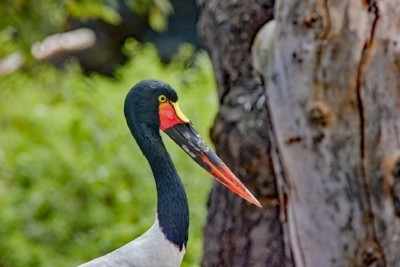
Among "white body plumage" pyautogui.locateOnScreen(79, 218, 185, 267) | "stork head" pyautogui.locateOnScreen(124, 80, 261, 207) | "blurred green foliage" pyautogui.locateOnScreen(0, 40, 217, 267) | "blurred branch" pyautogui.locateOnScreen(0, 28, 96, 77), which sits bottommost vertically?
"blurred green foliage" pyautogui.locateOnScreen(0, 40, 217, 267)

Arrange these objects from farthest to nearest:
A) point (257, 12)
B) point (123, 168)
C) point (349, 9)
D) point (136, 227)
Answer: point (123, 168) → point (136, 227) → point (257, 12) → point (349, 9)

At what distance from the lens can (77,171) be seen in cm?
772

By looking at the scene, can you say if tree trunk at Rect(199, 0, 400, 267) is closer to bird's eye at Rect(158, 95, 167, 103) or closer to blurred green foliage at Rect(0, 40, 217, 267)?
bird's eye at Rect(158, 95, 167, 103)

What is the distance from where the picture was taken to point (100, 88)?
29.2 ft

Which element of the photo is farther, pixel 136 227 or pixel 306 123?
pixel 136 227

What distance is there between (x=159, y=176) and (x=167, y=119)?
0.19 meters

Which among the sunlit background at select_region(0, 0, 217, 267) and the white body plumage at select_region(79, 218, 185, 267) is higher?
the white body plumage at select_region(79, 218, 185, 267)

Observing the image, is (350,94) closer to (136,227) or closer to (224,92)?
(224,92)

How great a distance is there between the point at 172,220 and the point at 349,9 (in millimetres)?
975

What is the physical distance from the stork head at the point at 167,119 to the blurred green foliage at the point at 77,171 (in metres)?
3.17

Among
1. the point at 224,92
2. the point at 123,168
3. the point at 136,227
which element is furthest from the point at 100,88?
the point at 224,92

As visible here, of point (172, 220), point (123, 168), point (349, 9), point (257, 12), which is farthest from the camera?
point (123, 168)

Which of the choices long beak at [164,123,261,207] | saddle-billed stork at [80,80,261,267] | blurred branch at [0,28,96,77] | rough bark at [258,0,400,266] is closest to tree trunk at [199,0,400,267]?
rough bark at [258,0,400,266]

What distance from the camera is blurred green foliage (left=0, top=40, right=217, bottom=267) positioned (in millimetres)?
7223
